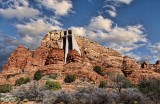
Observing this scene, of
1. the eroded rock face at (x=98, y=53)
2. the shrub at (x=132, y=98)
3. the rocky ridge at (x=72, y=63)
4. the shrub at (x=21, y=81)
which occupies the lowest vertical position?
the shrub at (x=132, y=98)

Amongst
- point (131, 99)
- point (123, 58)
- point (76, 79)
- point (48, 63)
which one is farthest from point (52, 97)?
point (123, 58)

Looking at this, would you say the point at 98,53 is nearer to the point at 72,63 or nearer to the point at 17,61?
the point at 17,61

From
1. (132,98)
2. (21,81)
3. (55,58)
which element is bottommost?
(132,98)

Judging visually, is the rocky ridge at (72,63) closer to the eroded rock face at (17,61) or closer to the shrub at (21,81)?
the eroded rock face at (17,61)

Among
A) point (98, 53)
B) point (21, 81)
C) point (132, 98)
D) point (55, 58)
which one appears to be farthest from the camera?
point (98, 53)

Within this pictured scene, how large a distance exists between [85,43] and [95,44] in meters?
7.72

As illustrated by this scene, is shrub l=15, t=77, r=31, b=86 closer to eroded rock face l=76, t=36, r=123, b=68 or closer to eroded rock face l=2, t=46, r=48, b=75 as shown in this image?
eroded rock face l=2, t=46, r=48, b=75

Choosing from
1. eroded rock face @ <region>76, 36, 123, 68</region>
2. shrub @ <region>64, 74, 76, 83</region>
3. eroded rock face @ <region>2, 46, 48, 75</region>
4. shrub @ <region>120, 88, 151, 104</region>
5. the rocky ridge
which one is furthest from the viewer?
eroded rock face @ <region>76, 36, 123, 68</region>

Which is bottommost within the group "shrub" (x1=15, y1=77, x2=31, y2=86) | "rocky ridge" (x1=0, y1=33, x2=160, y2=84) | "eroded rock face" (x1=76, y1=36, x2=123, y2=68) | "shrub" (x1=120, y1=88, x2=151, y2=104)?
"shrub" (x1=120, y1=88, x2=151, y2=104)

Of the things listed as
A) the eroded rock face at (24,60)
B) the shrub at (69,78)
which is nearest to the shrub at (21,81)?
the shrub at (69,78)

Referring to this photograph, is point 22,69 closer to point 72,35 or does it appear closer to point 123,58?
point 72,35

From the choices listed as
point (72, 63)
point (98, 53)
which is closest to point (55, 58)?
point (72, 63)

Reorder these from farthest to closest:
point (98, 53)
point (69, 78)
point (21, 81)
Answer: point (98, 53) < point (21, 81) < point (69, 78)

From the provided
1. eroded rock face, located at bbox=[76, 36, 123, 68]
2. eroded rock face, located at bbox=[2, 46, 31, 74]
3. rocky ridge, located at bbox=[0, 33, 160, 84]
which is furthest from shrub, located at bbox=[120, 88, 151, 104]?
eroded rock face, located at bbox=[76, 36, 123, 68]
